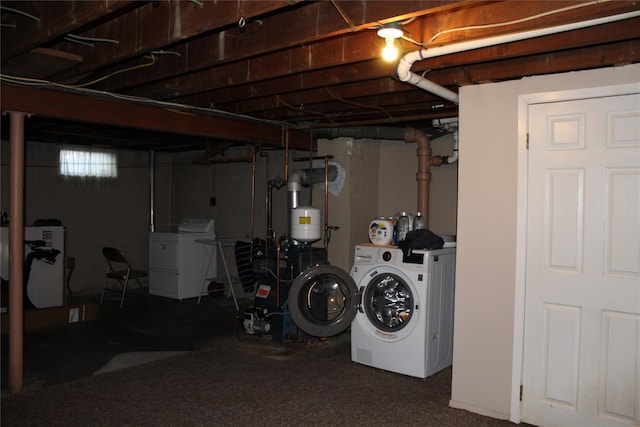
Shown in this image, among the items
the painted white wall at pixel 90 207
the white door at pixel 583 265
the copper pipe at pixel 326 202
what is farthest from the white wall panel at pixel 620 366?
the painted white wall at pixel 90 207

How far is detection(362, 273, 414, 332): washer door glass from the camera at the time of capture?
14.1 ft

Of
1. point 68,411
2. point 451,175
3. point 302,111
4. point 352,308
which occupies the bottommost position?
point 68,411

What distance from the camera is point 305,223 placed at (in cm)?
493

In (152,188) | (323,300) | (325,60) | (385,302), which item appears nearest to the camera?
(325,60)

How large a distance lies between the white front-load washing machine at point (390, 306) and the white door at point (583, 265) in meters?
0.96

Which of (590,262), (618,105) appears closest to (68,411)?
(590,262)

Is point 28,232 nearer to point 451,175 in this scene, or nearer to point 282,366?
point 282,366

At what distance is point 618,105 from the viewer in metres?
2.92

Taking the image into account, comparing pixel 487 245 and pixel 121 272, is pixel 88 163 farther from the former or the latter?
pixel 487 245

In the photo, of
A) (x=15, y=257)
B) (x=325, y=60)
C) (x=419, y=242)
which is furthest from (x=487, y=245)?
(x=15, y=257)

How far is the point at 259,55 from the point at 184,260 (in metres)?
4.33

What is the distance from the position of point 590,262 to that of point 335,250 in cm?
319

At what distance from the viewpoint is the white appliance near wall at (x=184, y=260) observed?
706 cm

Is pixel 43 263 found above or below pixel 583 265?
below
